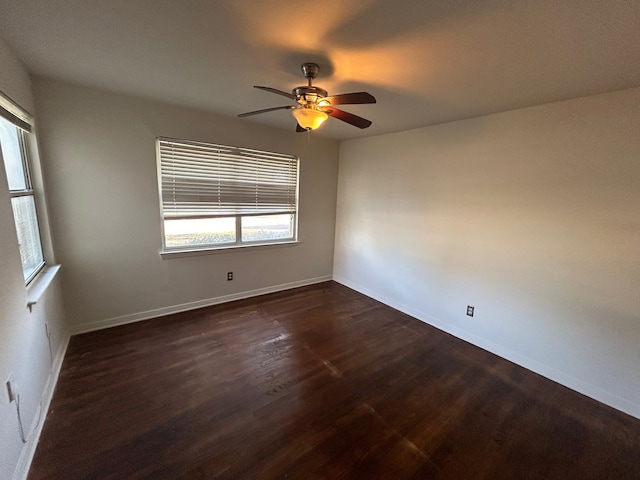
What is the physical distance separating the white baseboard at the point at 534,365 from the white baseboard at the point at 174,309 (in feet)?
5.26

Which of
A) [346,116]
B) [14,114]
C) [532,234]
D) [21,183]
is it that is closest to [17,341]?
[21,183]

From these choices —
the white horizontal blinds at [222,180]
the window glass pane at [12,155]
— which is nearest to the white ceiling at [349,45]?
the window glass pane at [12,155]

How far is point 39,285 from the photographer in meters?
1.93

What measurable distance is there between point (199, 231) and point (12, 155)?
5.34 feet

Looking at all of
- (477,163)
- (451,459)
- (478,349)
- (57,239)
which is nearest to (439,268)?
(478,349)

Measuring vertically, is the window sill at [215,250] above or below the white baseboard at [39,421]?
above

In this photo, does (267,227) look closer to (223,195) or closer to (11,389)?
(223,195)

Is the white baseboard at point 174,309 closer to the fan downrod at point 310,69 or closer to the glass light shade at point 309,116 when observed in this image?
the glass light shade at point 309,116

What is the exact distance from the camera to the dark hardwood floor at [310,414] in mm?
1515

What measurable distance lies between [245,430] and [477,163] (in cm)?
307

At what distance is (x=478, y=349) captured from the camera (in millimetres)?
2770

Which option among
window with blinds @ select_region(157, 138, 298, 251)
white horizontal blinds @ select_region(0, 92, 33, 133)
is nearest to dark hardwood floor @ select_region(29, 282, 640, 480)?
window with blinds @ select_region(157, 138, 298, 251)

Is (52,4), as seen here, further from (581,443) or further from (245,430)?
(581,443)

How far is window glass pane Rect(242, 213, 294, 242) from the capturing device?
→ 3664mm
